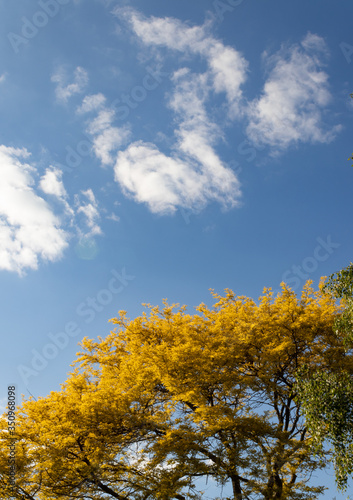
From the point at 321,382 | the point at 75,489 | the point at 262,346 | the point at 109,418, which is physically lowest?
the point at 75,489

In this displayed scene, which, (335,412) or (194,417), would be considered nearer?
(335,412)

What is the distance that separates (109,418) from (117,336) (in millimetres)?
4669

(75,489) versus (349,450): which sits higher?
(349,450)

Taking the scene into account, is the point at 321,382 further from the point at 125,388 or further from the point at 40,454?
the point at 40,454

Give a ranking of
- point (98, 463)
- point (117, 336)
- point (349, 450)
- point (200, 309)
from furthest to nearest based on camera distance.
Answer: point (117, 336)
point (200, 309)
point (98, 463)
point (349, 450)

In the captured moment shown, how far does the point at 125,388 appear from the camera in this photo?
13.3 metres

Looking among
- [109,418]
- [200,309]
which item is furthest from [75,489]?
[200,309]

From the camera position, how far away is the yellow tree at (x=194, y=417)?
493 inches

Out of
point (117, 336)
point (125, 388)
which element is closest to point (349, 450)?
point (125, 388)

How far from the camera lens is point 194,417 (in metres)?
13.5

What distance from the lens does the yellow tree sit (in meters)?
12.5

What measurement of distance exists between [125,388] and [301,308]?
20.6 feet

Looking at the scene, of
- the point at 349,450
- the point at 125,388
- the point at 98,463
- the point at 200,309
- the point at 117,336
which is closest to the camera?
the point at 349,450

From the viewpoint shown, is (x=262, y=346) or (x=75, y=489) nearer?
(x=75, y=489)
